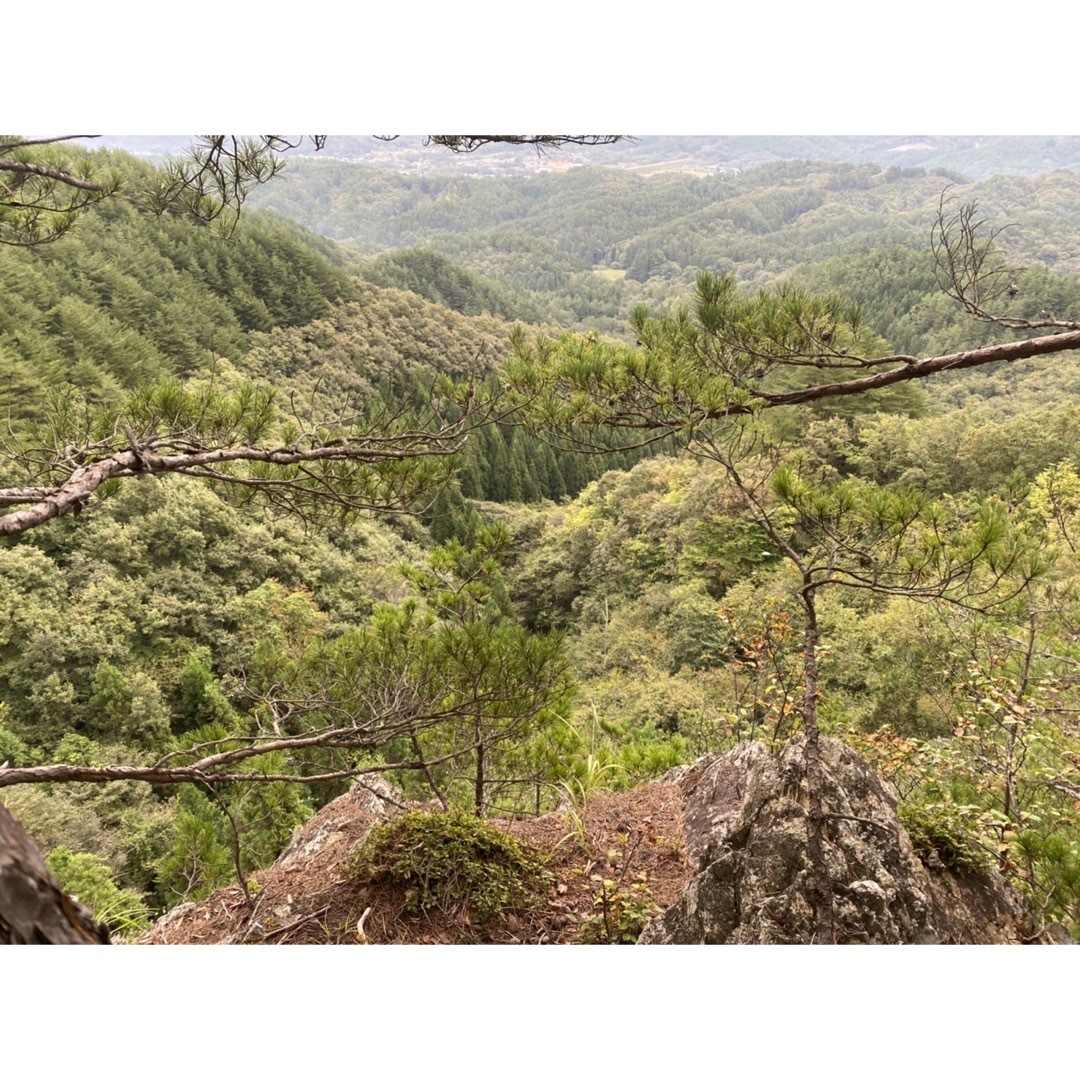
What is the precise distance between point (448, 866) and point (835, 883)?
937 millimetres

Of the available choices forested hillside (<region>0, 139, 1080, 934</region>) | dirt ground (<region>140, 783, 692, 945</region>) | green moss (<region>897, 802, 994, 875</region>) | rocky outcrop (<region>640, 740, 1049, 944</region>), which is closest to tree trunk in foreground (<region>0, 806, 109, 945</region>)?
forested hillside (<region>0, 139, 1080, 934</region>)

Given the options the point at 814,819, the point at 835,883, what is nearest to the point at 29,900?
the point at 814,819

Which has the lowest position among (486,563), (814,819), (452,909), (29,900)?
(452,909)

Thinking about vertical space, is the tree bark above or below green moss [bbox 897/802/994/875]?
above

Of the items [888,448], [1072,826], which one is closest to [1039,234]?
[888,448]

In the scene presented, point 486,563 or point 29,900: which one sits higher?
point 29,900

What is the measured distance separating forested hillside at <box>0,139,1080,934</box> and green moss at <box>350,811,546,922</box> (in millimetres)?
192

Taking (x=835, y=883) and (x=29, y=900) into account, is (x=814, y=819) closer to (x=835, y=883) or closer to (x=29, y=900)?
(x=835, y=883)

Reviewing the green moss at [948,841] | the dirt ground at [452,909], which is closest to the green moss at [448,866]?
the dirt ground at [452,909]

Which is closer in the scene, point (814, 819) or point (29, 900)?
point (29, 900)

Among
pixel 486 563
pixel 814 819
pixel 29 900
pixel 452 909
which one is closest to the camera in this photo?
pixel 29 900

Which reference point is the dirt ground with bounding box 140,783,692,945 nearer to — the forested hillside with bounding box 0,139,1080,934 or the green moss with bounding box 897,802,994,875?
the forested hillside with bounding box 0,139,1080,934

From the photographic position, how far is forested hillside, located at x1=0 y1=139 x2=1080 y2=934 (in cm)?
177

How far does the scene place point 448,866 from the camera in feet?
5.47
